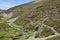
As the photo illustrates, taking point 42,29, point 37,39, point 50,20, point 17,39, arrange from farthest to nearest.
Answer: point 50,20 < point 42,29 < point 17,39 < point 37,39

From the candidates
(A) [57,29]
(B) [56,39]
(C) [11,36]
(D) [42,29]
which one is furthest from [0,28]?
(B) [56,39]

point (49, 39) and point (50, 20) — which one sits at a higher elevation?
point (50, 20)

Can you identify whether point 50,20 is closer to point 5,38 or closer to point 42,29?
point 42,29

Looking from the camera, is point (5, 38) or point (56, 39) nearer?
point (56, 39)

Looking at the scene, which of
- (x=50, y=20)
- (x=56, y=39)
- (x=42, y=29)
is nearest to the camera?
(x=56, y=39)

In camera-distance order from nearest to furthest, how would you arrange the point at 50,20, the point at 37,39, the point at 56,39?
the point at 56,39, the point at 37,39, the point at 50,20

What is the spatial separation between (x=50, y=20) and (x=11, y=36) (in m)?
17.7

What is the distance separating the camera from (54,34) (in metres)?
50.2

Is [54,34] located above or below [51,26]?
below

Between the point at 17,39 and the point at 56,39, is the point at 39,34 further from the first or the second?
the point at 56,39

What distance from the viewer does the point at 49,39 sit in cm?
4538

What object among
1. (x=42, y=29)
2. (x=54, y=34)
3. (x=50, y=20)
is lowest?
(x=54, y=34)

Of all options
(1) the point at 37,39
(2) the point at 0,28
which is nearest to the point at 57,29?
(1) the point at 37,39

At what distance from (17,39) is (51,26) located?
11.2 meters
